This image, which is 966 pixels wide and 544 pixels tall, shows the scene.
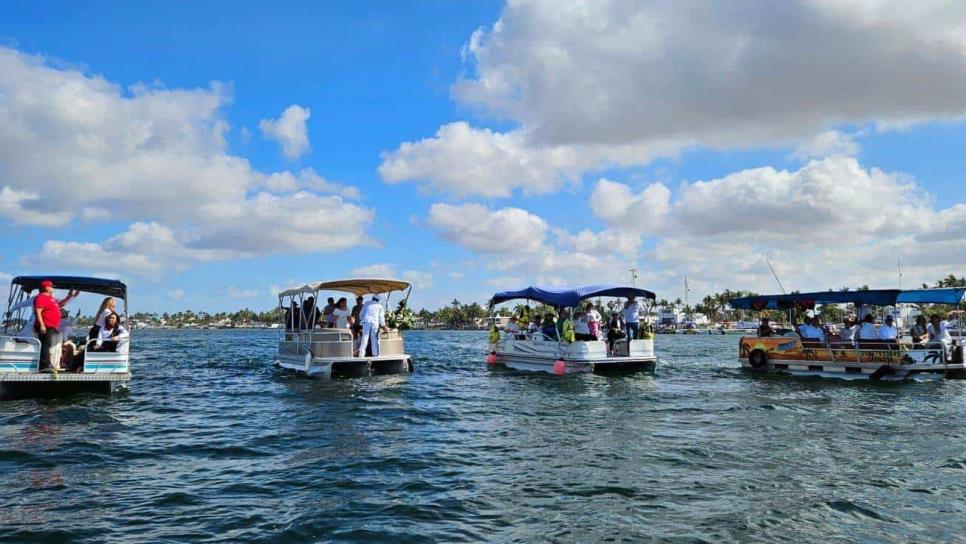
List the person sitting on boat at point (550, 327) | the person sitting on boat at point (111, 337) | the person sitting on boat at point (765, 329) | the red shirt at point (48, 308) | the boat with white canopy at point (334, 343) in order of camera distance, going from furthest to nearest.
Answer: the person sitting on boat at point (765, 329), the person sitting on boat at point (550, 327), the boat with white canopy at point (334, 343), the person sitting on boat at point (111, 337), the red shirt at point (48, 308)

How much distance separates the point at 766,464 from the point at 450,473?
4.71 meters

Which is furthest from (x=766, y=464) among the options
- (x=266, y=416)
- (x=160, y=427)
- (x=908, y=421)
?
(x=160, y=427)

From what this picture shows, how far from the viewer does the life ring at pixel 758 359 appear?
26109 mm

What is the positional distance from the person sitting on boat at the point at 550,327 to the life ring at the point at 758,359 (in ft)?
26.0

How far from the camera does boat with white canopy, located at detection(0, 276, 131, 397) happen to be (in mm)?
15555

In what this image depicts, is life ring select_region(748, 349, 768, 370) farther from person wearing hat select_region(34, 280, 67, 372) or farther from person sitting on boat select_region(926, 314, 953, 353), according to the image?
person wearing hat select_region(34, 280, 67, 372)

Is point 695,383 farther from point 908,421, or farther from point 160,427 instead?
point 160,427

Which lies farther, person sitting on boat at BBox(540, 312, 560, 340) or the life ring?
the life ring

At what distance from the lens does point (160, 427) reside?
43.8ft

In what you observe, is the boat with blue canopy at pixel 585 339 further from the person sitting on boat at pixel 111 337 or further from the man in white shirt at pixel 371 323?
the person sitting on boat at pixel 111 337

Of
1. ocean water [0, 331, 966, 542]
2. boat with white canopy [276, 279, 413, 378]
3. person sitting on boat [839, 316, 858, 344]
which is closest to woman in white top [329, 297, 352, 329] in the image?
boat with white canopy [276, 279, 413, 378]

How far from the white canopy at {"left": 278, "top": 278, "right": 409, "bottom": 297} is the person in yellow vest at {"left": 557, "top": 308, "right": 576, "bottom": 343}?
233 inches

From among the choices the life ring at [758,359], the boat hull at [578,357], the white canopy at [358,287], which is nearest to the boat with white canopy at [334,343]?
the white canopy at [358,287]

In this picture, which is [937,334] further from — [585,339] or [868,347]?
[585,339]
